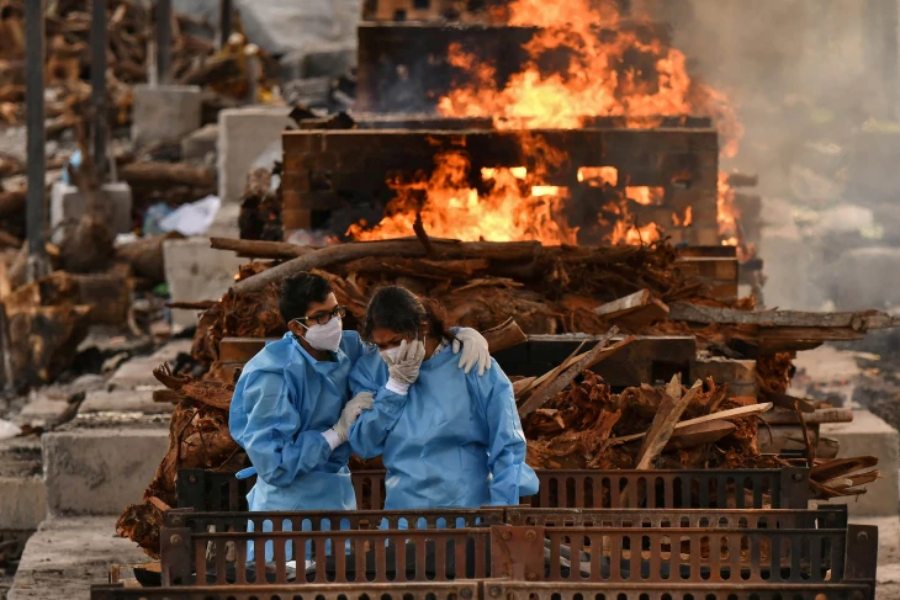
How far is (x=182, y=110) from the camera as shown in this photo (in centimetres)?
3050

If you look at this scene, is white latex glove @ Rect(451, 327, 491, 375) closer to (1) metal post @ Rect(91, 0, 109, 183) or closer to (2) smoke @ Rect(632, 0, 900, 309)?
(2) smoke @ Rect(632, 0, 900, 309)

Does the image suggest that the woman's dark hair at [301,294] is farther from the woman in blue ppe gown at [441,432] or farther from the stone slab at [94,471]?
the stone slab at [94,471]

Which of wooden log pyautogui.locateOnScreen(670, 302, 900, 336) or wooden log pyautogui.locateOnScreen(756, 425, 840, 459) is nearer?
wooden log pyautogui.locateOnScreen(756, 425, 840, 459)

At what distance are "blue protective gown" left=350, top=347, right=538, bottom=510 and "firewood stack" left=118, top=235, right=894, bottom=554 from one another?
158 cm

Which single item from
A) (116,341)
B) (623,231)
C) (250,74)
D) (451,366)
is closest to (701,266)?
(623,231)

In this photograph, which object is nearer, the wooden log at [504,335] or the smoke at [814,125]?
the wooden log at [504,335]

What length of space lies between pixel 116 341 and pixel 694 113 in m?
7.37

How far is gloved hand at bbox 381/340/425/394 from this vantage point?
6941 mm

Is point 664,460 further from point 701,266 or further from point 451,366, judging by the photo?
point 701,266

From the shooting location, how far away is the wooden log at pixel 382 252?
10.5 metres

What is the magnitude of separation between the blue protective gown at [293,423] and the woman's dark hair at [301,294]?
0.46ft

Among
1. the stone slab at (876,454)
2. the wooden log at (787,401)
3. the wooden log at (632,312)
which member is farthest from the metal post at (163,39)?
the wooden log at (787,401)

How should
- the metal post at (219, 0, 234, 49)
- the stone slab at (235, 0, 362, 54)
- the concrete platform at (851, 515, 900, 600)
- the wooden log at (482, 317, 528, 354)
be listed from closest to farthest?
the wooden log at (482, 317, 528, 354)
the concrete platform at (851, 515, 900, 600)
the metal post at (219, 0, 234, 49)
the stone slab at (235, 0, 362, 54)

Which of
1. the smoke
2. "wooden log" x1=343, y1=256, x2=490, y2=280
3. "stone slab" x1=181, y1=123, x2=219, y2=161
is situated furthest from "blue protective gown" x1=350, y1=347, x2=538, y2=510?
"stone slab" x1=181, y1=123, x2=219, y2=161
